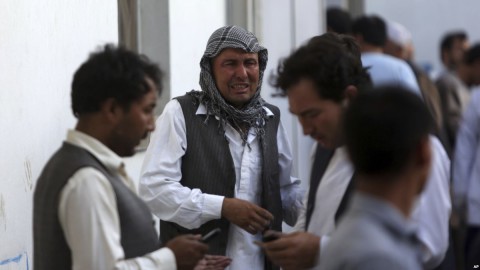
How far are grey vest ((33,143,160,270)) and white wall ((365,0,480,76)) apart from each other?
14778 millimetres

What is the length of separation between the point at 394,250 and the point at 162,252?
1120 millimetres

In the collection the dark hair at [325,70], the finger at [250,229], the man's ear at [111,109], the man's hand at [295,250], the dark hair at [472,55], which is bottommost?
the dark hair at [472,55]

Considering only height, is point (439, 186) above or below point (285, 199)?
above

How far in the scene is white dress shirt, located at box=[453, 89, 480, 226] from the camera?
19.8 ft

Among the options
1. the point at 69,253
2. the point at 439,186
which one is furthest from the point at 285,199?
the point at 69,253

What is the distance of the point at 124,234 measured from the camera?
11.4 ft

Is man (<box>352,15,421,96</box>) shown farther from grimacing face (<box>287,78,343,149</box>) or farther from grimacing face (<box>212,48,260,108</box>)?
grimacing face (<box>287,78,343,149</box>)

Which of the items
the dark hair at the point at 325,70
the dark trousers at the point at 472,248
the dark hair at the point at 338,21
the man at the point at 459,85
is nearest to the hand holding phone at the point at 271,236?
the dark hair at the point at 325,70

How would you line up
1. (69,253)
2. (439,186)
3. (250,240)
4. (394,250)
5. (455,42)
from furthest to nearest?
(455,42), (250,240), (439,186), (69,253), (394,250)

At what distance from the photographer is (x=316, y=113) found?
11.9 feet

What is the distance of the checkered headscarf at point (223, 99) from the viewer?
5.05m

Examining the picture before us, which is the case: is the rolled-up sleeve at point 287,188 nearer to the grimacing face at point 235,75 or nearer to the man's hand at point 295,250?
the grimacing face at point 235,75

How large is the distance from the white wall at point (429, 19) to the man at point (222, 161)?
1305 cm

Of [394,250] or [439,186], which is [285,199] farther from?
→ [394,250]
